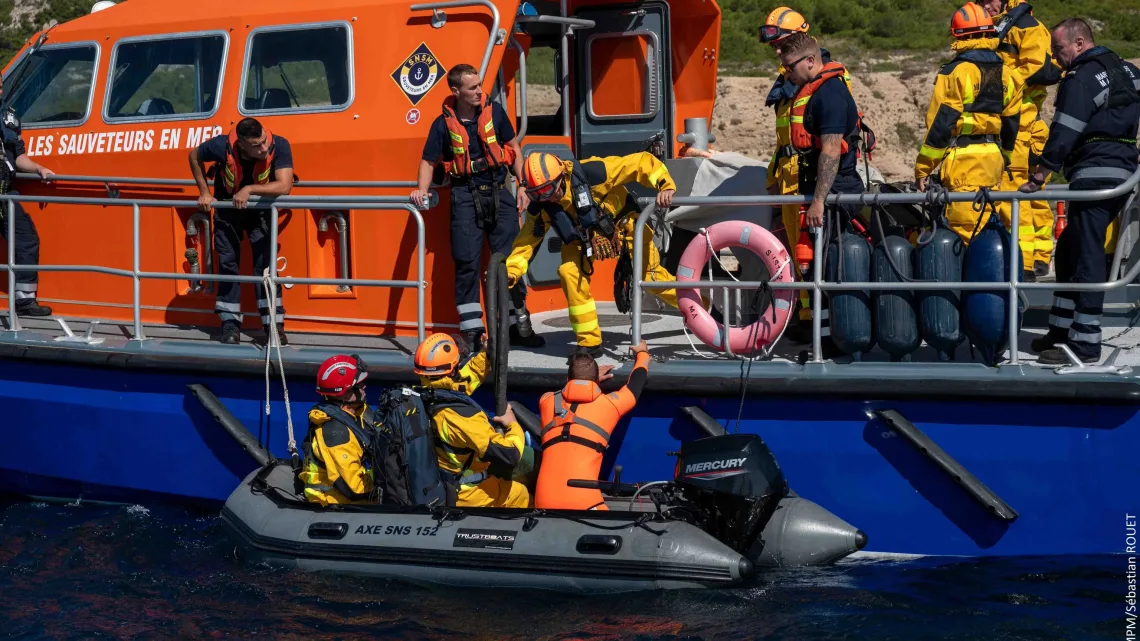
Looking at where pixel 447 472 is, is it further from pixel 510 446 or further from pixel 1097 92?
pixel 1097 92

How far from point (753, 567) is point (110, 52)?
5057mm

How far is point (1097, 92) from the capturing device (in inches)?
219

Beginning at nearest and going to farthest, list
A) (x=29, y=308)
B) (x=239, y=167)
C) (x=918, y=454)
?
1. (x=918, y=454)
2. (x=239, y=167)
3. (x=29, y=308)

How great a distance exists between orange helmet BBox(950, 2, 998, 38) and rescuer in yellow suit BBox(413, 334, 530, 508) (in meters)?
3.05

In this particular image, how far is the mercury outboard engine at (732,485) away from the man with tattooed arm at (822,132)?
936 mm

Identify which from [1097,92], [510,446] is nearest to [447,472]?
[510,446]

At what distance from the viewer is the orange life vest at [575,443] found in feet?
18.2

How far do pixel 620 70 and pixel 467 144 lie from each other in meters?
1.98

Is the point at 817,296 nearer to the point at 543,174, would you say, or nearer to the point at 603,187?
the point at 603,187

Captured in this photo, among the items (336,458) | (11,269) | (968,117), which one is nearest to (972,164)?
(968,117)

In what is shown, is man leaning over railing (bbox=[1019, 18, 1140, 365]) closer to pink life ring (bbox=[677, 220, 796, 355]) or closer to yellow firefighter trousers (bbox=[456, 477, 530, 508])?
pink life ring (bbox=[677, 220, 796, 355])

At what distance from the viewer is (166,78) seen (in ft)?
23.9

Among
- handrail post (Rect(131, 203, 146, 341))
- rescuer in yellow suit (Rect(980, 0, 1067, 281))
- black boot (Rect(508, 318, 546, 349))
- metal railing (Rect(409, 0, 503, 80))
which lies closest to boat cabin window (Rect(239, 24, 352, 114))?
metal railing (Rect(409, 0, 503, 80))

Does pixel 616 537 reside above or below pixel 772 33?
below
